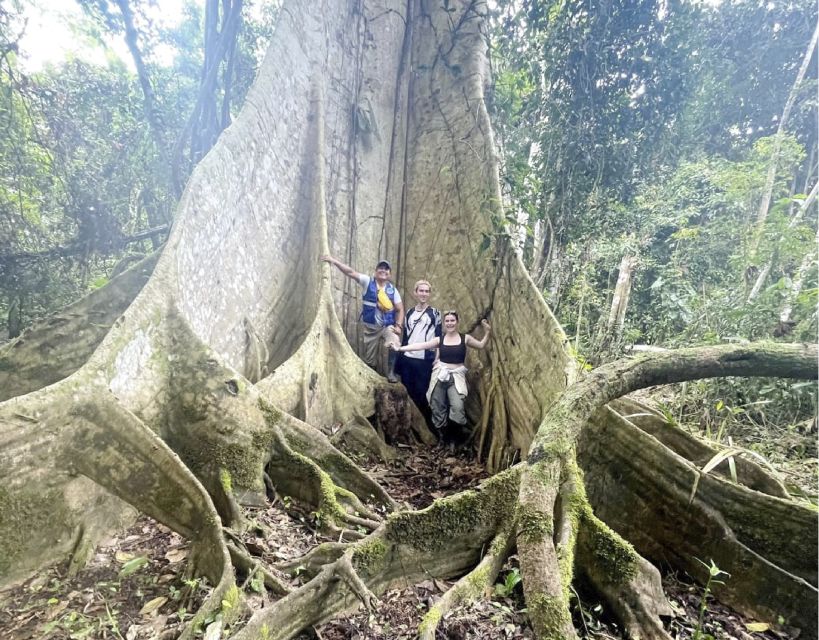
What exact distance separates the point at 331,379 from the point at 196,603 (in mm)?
2424

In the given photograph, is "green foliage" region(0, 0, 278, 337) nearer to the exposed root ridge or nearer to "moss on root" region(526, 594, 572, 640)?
the exposed root ridge

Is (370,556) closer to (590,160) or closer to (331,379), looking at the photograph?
(331,379)

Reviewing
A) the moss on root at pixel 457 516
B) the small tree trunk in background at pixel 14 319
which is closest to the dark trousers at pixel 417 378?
the moss on root at pixel 457 516

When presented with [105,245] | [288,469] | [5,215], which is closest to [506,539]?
[288,469]

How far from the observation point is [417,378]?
489cm

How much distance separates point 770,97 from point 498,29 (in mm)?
7273

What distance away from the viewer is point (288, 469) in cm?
287

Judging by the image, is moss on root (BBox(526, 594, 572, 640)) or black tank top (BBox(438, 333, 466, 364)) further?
black tank top (BBox(438, 333, 466, 364))

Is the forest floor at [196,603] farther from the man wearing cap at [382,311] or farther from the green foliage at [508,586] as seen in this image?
the man wearing cap at [382,311]

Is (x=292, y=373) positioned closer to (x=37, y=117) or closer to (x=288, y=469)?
(x=288, y=469)

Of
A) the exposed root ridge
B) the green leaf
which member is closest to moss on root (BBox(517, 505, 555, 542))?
the exposed root ridge

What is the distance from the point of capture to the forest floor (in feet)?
6.22

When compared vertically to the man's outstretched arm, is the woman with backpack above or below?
below

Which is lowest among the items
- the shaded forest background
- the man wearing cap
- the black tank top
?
the black tank top
